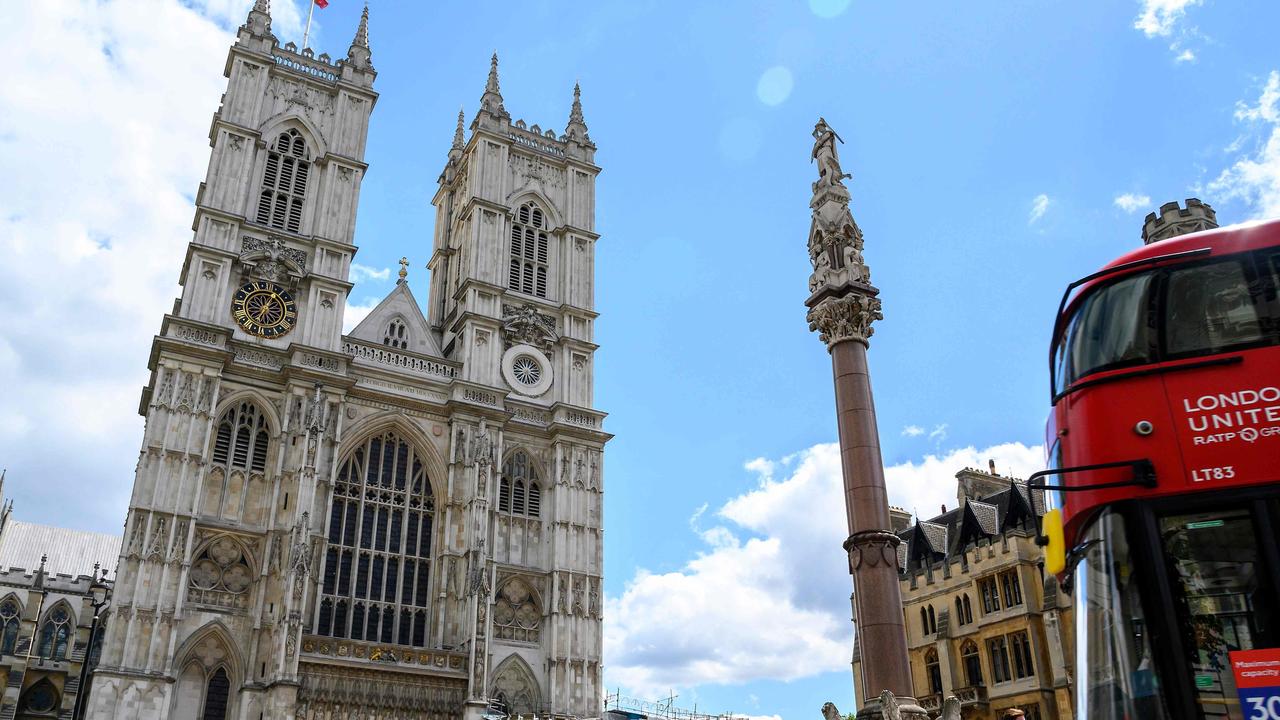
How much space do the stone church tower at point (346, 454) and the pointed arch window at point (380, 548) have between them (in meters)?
0.08

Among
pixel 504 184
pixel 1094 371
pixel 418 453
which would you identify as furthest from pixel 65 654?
pixel 1094 371

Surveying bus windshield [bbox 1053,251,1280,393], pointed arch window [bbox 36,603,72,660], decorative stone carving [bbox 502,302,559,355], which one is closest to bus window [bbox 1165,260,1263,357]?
bus windshield [bbox 1053,251,1280,393]

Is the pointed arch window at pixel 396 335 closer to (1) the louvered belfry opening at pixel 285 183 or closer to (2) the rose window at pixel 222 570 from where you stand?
(1) the louvered belfry opening at pixel 285 183

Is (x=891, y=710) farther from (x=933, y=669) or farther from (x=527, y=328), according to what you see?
(x=527, y=328)

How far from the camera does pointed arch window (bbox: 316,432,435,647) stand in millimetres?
35750

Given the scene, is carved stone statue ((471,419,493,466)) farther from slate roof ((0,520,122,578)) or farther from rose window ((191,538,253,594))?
slate roof ((0,520,122,578))

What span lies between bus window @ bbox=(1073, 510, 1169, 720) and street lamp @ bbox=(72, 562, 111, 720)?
49.6 meters

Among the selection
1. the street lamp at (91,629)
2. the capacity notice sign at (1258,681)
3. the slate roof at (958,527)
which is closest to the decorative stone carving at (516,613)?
the slate roof at (958,527)

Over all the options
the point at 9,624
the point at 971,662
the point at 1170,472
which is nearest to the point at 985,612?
the point at 971,662

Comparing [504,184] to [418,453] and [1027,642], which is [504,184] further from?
[1027,642]

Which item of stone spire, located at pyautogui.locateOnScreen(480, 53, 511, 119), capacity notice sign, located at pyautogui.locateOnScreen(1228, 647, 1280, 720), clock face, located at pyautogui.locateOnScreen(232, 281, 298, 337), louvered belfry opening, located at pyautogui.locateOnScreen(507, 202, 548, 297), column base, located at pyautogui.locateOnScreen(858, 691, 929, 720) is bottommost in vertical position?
capacity notice sign, located at pyautogui.locateOnScreen(1228, 647, 1280, 720)

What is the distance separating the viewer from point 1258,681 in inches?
278

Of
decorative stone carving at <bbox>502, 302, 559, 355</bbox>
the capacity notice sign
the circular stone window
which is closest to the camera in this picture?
the capacity notice sign

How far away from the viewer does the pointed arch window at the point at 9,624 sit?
52000 mm
